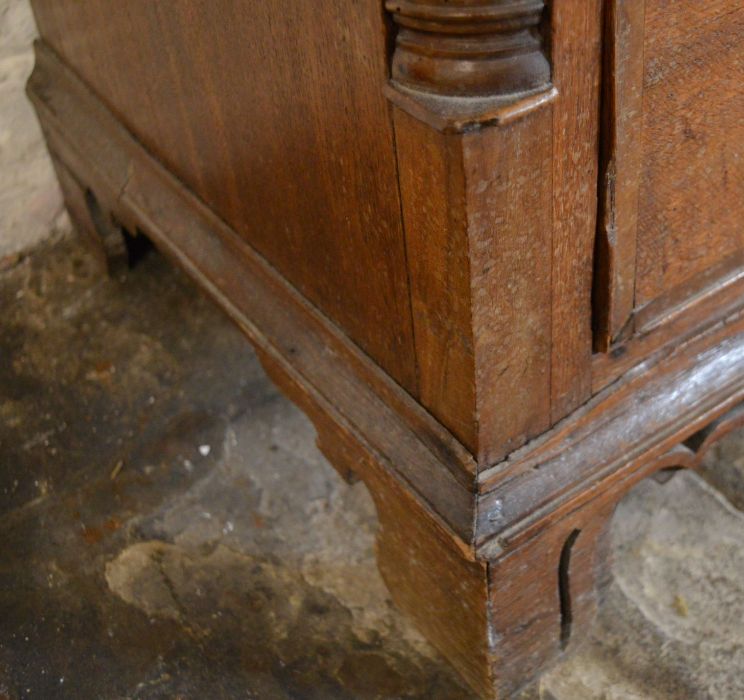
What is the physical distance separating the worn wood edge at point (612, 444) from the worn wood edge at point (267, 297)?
0.04m

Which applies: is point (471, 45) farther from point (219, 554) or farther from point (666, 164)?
point (219, 554)

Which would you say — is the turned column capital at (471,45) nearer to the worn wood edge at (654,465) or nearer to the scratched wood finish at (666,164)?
the scratched wood finish at (666,164)

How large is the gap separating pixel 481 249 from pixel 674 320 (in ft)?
1.02

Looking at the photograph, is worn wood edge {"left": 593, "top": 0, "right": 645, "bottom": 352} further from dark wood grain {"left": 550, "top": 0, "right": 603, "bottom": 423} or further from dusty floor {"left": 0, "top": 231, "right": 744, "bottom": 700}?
dusty floor {"left": 0, "top": 231, "right": 744, "bottom": 700}

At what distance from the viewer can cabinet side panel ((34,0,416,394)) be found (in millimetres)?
891

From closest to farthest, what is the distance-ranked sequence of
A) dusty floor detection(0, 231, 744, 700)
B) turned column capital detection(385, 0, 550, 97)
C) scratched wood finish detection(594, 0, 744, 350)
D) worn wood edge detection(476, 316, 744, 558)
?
turned column capital detection(385, 0, 550, 97) < scratched wood finish detection(594, 0, 744, 350) < worn wood edge detection(476, 316, 744, 558) < dusty floor detection(0, 231, 744, 700)

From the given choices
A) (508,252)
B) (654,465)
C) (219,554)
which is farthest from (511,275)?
(219,554)

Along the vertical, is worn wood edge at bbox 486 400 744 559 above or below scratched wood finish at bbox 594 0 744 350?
below

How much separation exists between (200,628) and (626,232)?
0.72 metres

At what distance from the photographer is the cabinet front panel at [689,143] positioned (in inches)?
33.8

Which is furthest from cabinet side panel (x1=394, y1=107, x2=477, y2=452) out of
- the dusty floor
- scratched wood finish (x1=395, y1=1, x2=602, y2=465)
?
the dusty floor

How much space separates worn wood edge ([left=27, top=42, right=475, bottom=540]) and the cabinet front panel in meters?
0.24

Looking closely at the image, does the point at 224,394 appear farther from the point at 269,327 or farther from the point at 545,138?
the point at 545,138

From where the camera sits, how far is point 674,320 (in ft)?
3.48
